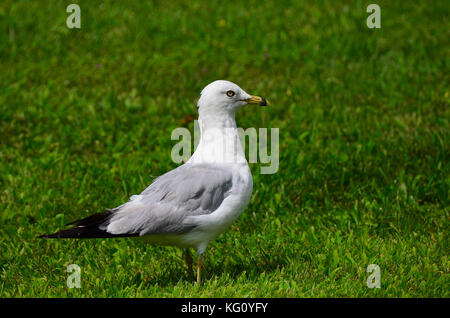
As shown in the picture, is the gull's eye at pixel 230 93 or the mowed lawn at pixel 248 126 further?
the mowed lawn at pixel 248 126

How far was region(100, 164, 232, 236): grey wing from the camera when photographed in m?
4.17

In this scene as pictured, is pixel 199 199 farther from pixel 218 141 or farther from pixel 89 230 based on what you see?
pixel 89 230

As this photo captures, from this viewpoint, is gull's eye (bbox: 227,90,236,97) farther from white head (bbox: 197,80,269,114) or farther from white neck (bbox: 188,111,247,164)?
white neck (bbox: 188,111,247,164)

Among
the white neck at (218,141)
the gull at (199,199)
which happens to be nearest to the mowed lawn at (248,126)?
the gull at (199,199)

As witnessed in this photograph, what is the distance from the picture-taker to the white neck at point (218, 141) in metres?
4.51

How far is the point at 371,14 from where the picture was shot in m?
9.70

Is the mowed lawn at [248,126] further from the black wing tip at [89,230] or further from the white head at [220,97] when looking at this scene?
the white head at [220,97]

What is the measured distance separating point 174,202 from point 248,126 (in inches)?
120

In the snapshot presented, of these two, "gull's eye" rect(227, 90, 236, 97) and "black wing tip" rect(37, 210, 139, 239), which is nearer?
"black wing tip" rect(37, 210, 139, 239)

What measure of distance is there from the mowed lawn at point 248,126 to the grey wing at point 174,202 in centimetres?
43

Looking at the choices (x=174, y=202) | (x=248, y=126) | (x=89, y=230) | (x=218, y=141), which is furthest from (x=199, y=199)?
(x=248, y=126)

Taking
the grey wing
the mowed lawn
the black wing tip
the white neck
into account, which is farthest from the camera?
the mowed lawn

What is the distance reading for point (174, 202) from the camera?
429 centimetres

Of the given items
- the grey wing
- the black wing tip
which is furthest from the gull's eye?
the black wing tip
